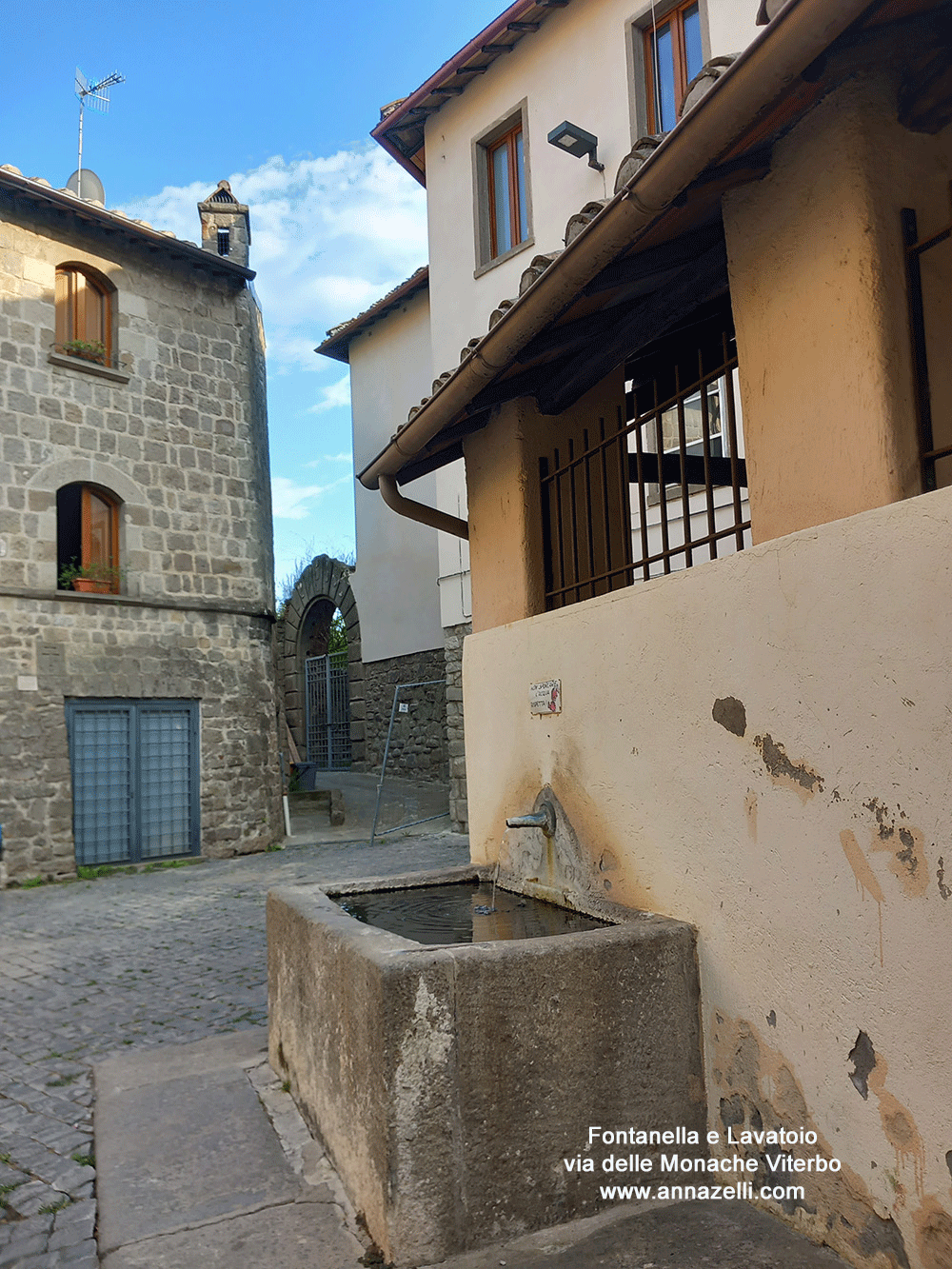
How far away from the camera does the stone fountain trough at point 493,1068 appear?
8.44 feet

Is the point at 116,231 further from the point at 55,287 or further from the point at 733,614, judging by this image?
the point at 733,614

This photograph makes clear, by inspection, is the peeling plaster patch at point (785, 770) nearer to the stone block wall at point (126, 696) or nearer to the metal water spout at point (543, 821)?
the metal water spout at point (543, 821)

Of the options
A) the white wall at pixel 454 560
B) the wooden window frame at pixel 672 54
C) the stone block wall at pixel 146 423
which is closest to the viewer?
the wooden window frame at pixel 672 54

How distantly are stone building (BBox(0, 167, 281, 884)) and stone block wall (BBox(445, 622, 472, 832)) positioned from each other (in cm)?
252

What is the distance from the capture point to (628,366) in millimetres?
4344

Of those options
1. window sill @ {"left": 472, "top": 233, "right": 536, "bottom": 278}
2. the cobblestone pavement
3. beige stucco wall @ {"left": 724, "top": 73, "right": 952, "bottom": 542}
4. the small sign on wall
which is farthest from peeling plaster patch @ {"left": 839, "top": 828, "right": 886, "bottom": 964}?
window sill @ {"left": 472, "top": 233, "right": 536, "bottom": 278}

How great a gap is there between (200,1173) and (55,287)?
11.1m

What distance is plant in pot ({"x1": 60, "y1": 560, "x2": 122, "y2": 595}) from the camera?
1147cm

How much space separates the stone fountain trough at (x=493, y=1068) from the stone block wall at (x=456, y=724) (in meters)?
9.16

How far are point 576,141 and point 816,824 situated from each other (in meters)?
8.98

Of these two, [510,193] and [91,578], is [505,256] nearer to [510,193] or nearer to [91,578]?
[510,193]

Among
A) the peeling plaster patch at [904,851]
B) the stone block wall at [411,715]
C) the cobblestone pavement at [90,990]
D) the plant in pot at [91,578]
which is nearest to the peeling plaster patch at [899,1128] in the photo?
the peeling plaster patch at [904,851]

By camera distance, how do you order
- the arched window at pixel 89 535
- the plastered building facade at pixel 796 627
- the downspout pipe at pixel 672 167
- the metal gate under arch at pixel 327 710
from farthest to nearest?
1. the metal gate under arch at pixel 327 710
2. the arched window at pixel 89 535
3. the plastered building facade at pixel 796 627
4. the downspout pipe at pixel 672 167

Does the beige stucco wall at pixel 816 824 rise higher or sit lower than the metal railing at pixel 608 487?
lower
